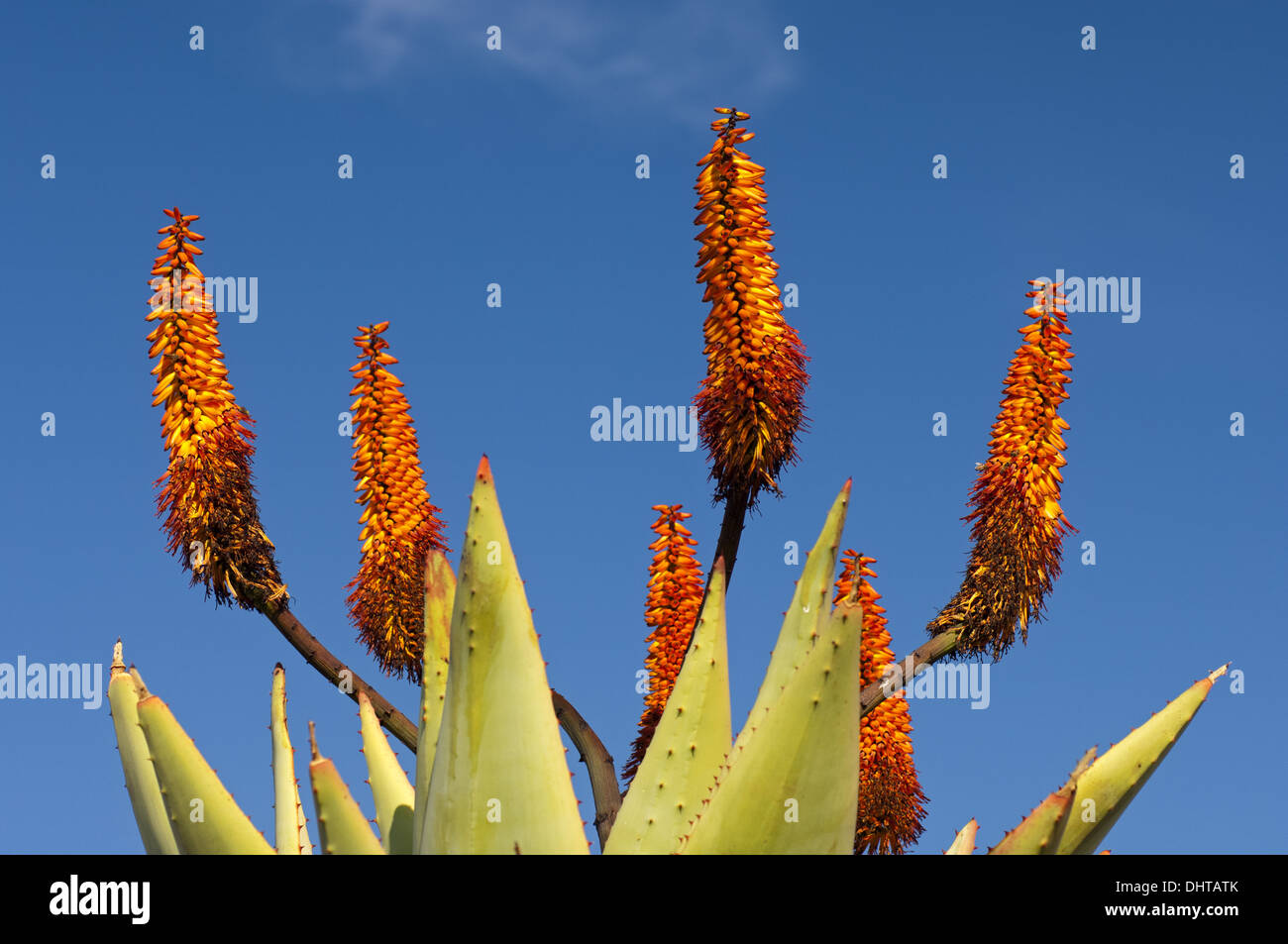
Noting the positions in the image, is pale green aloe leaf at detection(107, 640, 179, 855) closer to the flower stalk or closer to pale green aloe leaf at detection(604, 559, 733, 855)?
pale green aloe leaf at detection(604, 559, 733, 855)

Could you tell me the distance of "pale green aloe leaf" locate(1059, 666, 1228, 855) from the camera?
3449mm

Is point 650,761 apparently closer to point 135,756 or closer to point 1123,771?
point 1123,771

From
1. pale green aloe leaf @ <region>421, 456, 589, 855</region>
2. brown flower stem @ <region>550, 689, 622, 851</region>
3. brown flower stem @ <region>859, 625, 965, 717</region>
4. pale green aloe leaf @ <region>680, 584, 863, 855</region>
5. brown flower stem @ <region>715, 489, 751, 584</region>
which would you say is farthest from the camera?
brown flower stem @ <region>859, 625, 965, 717</region>

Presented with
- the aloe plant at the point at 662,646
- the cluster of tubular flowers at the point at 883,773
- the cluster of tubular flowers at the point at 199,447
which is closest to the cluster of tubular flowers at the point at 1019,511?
the aloe plant at the point at 662,646

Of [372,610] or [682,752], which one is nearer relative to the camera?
[682,752]

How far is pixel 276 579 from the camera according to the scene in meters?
6.50

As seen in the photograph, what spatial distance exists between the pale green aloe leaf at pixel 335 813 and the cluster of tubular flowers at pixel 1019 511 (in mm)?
3905

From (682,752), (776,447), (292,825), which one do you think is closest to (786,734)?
(682,752)

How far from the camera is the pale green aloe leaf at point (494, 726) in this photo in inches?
111

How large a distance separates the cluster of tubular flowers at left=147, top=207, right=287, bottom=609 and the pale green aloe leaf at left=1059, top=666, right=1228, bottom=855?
14.0 feet

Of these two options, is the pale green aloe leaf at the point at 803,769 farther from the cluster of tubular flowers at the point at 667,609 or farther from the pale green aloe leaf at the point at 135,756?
the cluster of tubular flowers at the point at 667,609

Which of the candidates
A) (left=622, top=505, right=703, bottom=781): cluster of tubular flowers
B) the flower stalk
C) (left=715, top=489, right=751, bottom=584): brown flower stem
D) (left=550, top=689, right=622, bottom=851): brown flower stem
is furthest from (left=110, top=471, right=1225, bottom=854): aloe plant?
(left=622, top=505, right=703, bottom=781): cluster of tubular flowers
